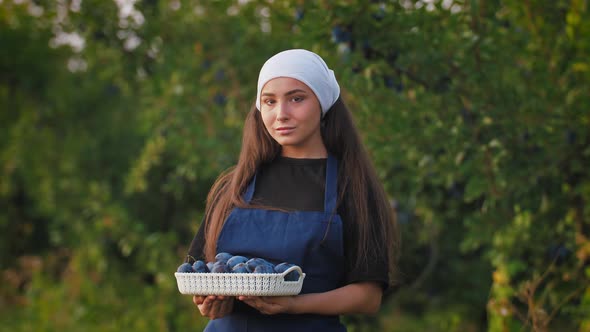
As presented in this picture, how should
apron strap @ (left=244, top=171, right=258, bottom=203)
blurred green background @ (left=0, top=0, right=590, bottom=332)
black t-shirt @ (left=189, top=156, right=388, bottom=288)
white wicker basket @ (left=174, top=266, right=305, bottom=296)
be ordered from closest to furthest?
white wicker basket @ (left=174, top=266, right=305, bottom=296) < black t-shirt @ (left=189, top=156, right=388, bottom=288) < apron strap @ (left=244, top=171, right=258, bottom=203) < blurred green background @ (left=0, top=0, right=590, bottom=332)

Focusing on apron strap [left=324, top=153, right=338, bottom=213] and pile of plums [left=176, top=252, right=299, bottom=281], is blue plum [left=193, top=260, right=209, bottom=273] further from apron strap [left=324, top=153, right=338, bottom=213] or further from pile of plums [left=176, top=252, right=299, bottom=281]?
apron strap [left=324, top=153, right=338, bottom=213]

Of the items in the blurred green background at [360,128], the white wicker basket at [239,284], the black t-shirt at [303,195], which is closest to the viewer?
the white wicker basket at [239,284]

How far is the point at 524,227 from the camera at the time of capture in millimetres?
3465

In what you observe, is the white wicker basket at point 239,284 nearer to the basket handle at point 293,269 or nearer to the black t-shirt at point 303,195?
the basket handle at point 293,269

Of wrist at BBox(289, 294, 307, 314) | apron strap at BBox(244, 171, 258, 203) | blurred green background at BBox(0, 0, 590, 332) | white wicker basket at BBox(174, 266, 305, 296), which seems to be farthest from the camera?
blurred green background at BBox(0, 0, 590, 332)

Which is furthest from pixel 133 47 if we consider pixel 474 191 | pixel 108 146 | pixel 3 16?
pixel 474 191

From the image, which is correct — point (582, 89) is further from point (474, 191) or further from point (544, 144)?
point (474, 191)

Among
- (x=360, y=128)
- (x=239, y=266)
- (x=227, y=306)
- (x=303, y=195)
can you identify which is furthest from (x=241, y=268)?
(x=360, y=128)

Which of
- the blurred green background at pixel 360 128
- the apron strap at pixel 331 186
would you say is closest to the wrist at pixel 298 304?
the apron strap at pixel 331 186

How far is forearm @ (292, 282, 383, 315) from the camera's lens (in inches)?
74.3

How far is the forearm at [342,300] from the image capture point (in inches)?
74.3

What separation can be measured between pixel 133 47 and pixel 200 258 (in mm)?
2970

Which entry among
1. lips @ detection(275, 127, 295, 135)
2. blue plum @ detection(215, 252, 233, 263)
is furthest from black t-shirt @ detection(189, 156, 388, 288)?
blue plum @ detection(215, 252, 233, 263)

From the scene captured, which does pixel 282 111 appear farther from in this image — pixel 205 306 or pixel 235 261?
pixel 205 306
